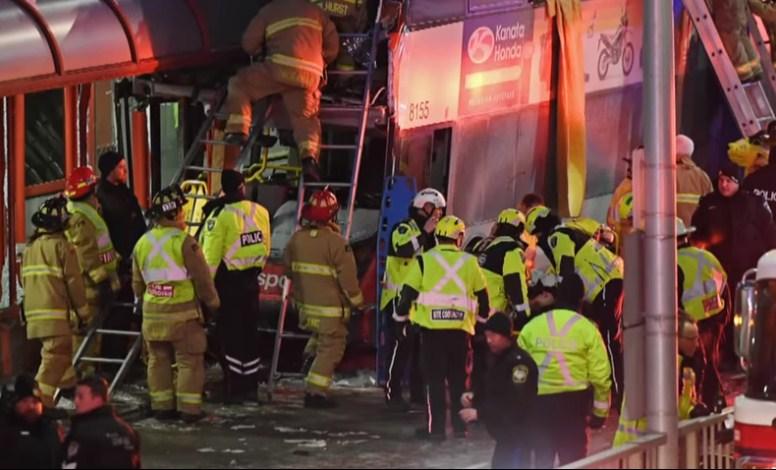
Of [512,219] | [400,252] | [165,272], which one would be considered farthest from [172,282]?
[512,219]

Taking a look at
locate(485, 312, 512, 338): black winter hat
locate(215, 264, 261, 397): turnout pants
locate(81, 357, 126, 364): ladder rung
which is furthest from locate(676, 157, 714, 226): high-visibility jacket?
locate(485, 312, 512, 338): black winter hat

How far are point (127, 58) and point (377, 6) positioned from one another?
2137 millimetres

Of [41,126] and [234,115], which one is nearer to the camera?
[234,115]

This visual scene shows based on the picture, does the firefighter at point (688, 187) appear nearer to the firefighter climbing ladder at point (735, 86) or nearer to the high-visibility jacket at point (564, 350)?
the firefighter climbing ladder at point (735, 86)

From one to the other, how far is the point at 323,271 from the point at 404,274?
2.02 ft

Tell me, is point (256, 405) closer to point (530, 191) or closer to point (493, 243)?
point (493, 243)

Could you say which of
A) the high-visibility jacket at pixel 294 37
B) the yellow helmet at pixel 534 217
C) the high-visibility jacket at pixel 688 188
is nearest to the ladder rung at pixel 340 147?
the high-visibility jacket at pixel 294 37

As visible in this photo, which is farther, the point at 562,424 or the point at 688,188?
the point at 688,188

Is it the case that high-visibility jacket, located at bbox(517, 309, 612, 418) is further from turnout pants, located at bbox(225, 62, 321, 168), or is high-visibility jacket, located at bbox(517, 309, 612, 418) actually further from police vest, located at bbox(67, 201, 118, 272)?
police vest, located at bbox(67, 201, 118, 272)

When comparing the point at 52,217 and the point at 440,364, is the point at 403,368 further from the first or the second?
the point at 52,217

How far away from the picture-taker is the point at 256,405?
576 inches

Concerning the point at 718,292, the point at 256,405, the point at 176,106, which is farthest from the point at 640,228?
the point at 176,106

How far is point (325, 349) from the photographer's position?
14500mm

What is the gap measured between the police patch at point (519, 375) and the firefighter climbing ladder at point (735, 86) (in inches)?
371
